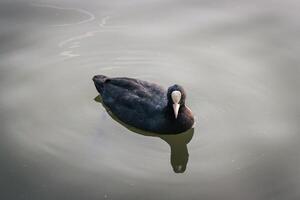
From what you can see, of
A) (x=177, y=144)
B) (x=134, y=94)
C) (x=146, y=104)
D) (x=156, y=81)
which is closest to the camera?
(x=177, y=144)

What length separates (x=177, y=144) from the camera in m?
8.68

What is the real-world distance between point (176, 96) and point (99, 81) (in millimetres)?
1483

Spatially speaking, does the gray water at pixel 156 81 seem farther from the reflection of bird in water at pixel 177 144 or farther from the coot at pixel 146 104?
the coot at pixel 146 104

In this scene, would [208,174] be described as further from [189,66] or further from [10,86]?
[10,86]

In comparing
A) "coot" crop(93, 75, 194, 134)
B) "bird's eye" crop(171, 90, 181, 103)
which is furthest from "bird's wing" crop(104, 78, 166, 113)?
"bird's eye" crop(171, 90, 181, 103)

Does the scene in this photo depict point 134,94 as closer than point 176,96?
No

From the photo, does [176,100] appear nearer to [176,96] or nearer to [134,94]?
[176,96]

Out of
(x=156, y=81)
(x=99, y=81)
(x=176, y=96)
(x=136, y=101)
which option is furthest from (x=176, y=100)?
(x=99, y=81)

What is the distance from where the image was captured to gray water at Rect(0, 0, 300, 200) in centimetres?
784

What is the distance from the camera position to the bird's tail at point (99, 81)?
9.37m

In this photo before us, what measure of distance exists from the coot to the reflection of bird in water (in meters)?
0.06

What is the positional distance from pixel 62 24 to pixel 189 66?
2668 millimetres

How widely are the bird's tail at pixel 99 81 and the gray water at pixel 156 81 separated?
0.79ft

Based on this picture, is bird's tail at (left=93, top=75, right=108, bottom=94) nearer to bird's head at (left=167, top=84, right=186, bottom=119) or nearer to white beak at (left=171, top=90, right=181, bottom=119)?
bird's head at (left=167, top=84, right=186, bottom=119)
